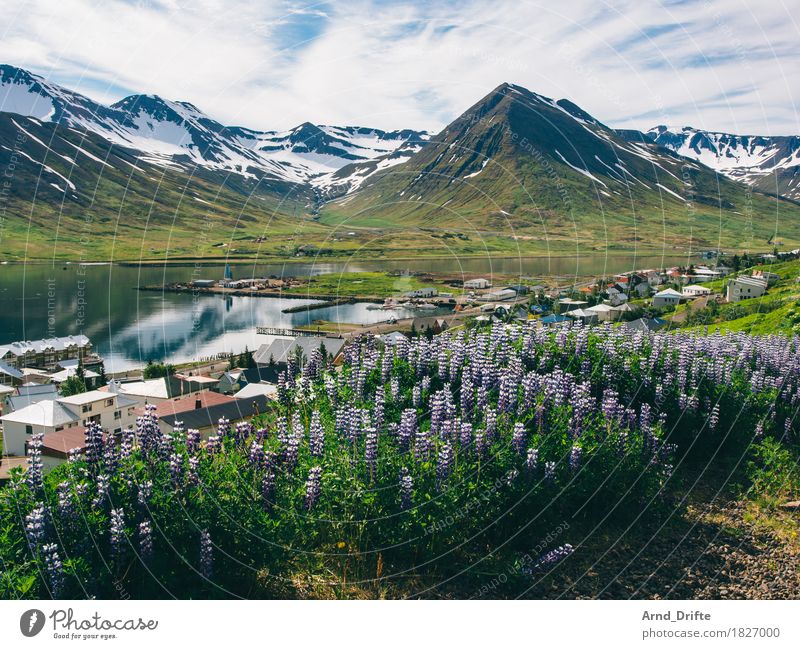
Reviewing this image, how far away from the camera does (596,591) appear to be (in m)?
6.21

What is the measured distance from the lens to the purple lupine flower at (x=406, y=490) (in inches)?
236

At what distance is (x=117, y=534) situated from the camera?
525 centimetres

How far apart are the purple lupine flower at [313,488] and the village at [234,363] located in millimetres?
1557

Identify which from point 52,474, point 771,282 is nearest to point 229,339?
point 771,282

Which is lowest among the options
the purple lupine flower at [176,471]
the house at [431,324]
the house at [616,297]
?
the house at [431,324]

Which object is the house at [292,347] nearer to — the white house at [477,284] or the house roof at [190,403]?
the house roof at [190,403]

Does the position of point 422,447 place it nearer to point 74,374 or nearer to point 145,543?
point 145,543

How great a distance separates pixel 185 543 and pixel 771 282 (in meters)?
64.9

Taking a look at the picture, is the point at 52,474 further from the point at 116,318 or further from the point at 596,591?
the point at 116,318

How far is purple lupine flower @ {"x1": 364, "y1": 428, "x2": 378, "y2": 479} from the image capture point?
20.6 feet

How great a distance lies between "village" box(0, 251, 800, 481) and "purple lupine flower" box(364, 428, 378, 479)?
6.19 ft

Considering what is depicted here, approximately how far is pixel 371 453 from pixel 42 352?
54094mm

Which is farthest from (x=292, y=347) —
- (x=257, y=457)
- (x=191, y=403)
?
(x=257, y=457)

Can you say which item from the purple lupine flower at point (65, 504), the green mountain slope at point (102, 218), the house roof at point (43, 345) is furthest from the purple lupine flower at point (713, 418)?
the green mountain slope at point (102, 218)
